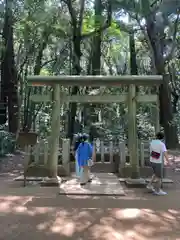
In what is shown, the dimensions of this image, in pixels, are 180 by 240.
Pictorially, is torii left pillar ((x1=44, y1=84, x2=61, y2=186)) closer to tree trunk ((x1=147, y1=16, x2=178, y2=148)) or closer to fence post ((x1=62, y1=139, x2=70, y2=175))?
fence post ((x1=62, y1=139, x2=70, y2=175))

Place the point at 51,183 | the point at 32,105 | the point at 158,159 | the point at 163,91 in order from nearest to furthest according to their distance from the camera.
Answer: the point at 158,159 → the point at 51,183 → the point at 163,91 → the point at 32,105

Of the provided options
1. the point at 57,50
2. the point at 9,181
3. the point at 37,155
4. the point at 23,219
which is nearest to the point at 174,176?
the point at 37,155

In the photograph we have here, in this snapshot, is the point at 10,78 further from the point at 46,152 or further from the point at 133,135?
the point at 133,135

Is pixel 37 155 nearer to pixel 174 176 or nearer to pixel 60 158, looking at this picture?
pixel 60 158

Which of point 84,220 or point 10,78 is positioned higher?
point 10,78

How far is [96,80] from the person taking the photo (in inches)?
352

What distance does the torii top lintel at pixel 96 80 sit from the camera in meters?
8.90

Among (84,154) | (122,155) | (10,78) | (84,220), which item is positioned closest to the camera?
(84,220)

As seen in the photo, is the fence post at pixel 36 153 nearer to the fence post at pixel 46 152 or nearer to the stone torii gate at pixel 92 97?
the fence post at pixel 46 152

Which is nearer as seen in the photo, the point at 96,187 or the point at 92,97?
the point at 96,187

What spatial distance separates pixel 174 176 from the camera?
35.8ft

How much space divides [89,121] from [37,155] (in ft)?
17.5

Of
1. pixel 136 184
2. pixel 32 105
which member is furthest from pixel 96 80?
pixel 32 105

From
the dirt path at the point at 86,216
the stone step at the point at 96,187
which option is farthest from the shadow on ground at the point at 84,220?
the stone step at the point at 96,187
